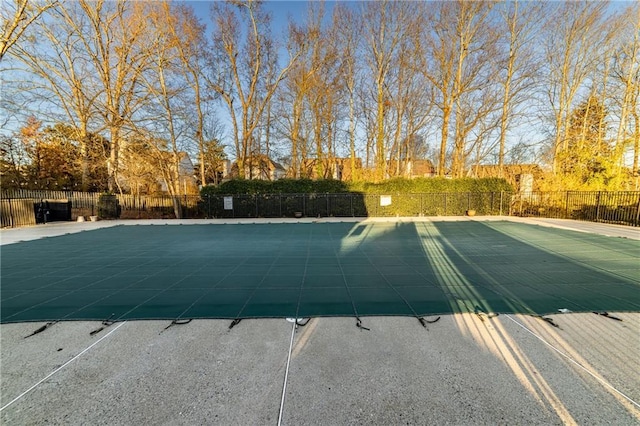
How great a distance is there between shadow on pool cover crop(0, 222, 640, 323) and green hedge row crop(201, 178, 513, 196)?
Answer: 7565 millimetres

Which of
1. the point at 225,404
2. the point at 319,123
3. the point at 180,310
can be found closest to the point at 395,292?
the point at 225,404

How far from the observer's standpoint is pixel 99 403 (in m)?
1.61

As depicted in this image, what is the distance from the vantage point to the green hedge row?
1409 cm

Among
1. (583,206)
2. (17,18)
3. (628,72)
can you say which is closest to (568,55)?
(628,72)

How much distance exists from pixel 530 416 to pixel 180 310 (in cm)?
314

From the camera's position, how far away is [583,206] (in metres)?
11.3

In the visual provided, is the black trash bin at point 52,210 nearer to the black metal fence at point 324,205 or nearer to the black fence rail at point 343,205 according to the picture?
the black metal fence at point 324,205

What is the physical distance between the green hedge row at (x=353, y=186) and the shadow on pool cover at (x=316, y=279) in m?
7.56

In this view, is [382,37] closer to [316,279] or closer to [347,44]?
[347,44]

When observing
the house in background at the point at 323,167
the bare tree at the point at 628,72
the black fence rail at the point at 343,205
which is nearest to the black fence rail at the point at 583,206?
the black fence rail at the point at 343,205

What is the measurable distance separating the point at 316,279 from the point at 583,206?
14.1 m

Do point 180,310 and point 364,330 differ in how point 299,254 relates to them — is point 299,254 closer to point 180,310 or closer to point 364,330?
point 180,310

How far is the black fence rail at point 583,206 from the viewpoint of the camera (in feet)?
31.3

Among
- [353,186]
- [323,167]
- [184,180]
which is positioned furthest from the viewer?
[184,180]
